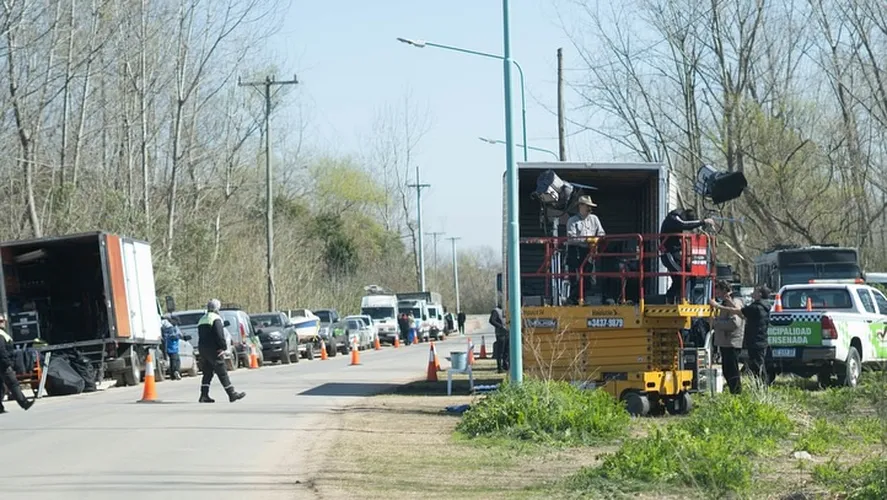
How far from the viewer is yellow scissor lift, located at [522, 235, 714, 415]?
1792 cm

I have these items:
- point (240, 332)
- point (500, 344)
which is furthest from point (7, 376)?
point (240, 332)

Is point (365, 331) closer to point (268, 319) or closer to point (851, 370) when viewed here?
point (268, 319)

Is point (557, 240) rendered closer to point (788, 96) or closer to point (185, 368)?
point (185, 368)

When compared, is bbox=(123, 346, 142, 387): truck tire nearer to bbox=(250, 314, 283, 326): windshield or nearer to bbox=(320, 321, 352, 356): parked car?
bbox=(250, 314, 283, 326): windshield

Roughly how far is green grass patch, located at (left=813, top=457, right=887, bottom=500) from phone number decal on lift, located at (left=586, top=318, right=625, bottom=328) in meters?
6.09

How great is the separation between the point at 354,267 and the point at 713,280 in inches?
2731

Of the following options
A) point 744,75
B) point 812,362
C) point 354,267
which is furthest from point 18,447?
point 354,267

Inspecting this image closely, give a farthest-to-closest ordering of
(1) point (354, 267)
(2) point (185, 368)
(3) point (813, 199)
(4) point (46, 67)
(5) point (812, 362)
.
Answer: (1) point (354, 267) → (3) point (813, 199) → (4) point (46, 67) → (2) point (185, 368) → (5) point (812, 362)

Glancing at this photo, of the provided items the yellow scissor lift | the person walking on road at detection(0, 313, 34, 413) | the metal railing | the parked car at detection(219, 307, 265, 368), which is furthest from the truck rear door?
the yellow scissor lift

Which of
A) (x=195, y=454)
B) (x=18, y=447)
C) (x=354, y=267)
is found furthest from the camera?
(x=354, y=267)

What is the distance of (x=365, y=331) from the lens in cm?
5712

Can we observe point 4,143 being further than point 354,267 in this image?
No

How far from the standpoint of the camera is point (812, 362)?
22.1 meters

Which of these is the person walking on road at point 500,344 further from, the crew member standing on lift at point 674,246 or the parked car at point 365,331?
the parked car at point 365,331
